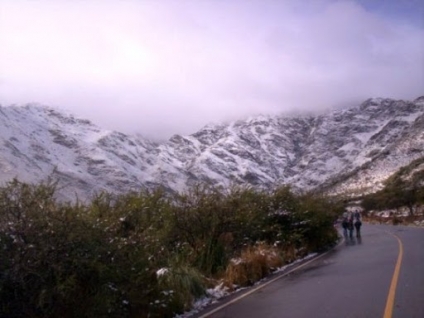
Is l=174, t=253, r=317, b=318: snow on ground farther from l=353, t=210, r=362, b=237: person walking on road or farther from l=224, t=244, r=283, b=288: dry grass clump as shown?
l=353, t=210, r=362, b=237: person walking on road

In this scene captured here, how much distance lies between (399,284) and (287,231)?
1330cm

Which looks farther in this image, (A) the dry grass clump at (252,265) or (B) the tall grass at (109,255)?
(A) the dry grass clump at (252,265)

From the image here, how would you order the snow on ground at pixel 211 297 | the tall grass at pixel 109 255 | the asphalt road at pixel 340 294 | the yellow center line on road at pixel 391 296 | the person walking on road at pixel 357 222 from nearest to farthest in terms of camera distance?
the tall grass at pixel 109 255 < the yellow center line on road at pixel 391 296 < the asphalt road at pixel 340 294 < the snow on ground at pixel 211 297 < the person walking on road at pixel 357 222

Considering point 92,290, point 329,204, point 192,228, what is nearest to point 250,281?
point 192,228

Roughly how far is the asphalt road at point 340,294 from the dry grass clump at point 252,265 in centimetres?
80

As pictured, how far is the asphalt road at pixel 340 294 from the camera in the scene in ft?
35.6

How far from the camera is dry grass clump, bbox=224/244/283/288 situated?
55.7 feet

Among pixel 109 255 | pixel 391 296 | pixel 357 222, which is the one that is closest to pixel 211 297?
pixel 391 296

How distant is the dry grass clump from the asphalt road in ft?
2.62

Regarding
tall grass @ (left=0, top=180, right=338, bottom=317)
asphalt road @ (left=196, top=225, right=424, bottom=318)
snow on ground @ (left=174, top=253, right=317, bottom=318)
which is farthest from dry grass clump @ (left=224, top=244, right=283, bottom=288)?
asphalt road @ (left=196, top=225, right=424, bottom=318)

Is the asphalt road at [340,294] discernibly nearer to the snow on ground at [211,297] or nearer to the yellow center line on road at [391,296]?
the yellow center line on road at [391,296]

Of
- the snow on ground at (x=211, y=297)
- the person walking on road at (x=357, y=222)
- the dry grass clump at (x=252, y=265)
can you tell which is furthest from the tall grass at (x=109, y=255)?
the person walking on road at (x=357, y=222)

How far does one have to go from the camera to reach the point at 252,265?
723 inches

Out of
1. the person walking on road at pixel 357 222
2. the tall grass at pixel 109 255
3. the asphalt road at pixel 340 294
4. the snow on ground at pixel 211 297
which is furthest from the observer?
the person walking on road at pixel 357 222
